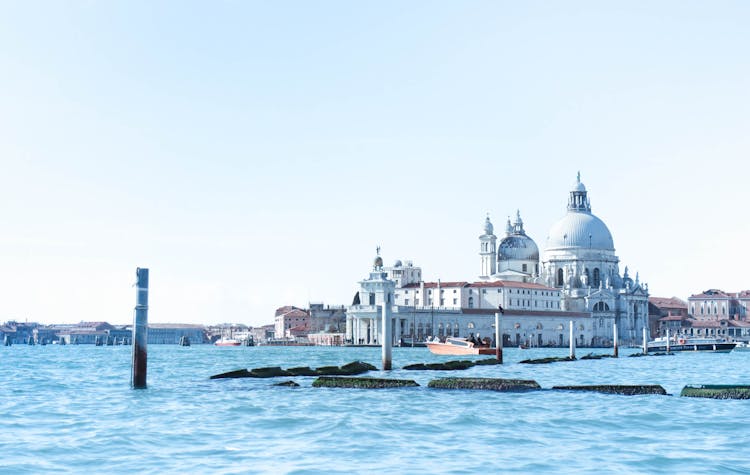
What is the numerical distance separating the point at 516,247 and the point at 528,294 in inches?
613

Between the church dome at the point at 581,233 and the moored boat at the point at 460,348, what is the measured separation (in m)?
69.4

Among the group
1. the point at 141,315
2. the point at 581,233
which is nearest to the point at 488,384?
the point at 141,315

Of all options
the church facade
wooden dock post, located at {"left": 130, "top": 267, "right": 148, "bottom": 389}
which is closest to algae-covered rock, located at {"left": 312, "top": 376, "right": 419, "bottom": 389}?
wooden dock post, located at {"left": 130, "top": 267, "right": 148, "bottom": 389}

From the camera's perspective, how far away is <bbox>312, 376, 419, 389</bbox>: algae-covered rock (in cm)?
3659

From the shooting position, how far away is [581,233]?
15325cm

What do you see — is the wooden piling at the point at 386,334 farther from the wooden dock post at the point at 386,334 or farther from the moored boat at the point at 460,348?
the moored boat at the point at 460,348

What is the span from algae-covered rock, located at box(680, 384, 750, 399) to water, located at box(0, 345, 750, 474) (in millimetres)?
859

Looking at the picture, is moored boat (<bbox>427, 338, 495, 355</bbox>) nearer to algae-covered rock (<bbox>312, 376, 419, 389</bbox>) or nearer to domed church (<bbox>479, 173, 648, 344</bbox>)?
algae-covered rock (<bbox>312, 376, 419, 389</bbox>)

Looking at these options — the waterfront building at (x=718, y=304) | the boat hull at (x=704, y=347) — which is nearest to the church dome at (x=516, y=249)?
the waterfront building at (x=718, y=304)

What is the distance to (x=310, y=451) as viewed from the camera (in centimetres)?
2225

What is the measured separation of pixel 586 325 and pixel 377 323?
1221 inches

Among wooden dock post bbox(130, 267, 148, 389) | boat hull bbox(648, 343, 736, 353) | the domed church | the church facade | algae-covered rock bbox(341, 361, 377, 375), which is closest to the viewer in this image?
wooden dock post bbox(130, 267, 148, 389)

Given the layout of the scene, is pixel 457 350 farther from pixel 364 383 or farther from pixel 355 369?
pixel 364 383

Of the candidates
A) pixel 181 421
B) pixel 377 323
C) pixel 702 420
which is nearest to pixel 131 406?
pixel 181 421
